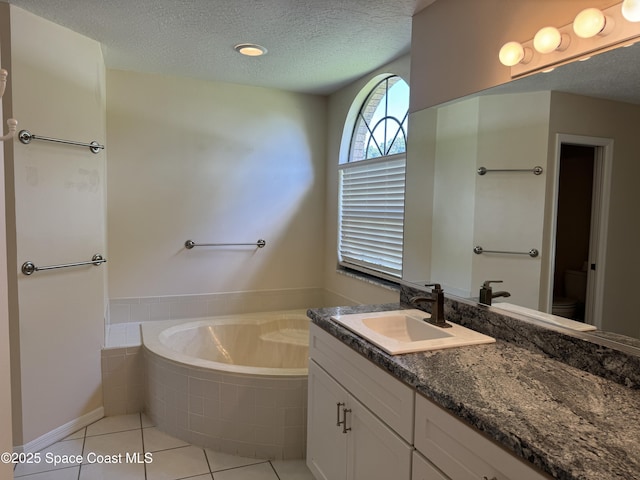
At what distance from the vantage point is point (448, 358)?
141 centimetres

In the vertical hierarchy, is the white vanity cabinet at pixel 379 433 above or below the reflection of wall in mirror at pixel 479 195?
below

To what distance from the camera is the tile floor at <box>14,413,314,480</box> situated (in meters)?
2.18

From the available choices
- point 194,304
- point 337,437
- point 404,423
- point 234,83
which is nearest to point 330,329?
point 337,437

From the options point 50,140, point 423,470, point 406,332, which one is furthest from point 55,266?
point 423,470

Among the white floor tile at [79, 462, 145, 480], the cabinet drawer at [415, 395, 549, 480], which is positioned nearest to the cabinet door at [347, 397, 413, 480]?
the cabinet drawer at [415, 395, 549, 480]

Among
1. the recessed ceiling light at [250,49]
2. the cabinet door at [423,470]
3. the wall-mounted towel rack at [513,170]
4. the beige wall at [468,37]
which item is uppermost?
the recessed ceiling light at [250,49]

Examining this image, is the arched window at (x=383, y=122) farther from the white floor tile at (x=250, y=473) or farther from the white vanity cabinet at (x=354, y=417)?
the white floor tile at (x=250, y=473)

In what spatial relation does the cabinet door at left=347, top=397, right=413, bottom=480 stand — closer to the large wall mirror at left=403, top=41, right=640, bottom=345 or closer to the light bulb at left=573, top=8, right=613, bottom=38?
the large wall mirror at left=403, top=41, right=640, bottom=345

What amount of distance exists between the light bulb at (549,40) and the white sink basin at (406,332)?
3.37ft

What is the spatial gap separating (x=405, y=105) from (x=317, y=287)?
5.75ft

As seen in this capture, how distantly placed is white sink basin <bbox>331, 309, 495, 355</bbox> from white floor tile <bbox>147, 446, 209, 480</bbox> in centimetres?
120

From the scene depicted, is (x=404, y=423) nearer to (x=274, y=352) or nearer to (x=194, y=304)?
(x=274, y=352)

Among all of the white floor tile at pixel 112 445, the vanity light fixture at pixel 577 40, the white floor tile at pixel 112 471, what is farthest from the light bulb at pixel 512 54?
the white floor tile at pixel 112 445

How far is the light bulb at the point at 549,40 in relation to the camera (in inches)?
54.7
